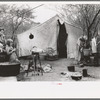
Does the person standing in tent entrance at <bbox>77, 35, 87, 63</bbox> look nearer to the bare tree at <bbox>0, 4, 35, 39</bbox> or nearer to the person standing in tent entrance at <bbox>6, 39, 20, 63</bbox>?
the bare tree at <bbox>0, 4, 35, 39</bbox>

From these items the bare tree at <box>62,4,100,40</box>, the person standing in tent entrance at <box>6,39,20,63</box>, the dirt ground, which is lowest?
the dirt ground

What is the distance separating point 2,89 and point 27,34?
93cm

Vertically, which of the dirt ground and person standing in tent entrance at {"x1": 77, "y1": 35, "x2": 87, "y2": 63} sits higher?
person standing in tent entrance at {"x1": 77, "y1": 35, "x2": 87, "y2": 63}

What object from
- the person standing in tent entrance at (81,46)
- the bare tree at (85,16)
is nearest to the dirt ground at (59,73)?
the person standing in tent entrance at (81,46)

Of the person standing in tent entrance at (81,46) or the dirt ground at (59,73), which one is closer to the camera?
the dirt ground at (59,73)

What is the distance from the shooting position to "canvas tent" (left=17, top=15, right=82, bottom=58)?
3475 millimetres

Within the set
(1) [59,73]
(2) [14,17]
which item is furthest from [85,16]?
(2) [14,17]

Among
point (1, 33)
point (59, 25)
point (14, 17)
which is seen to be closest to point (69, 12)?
point (59, 25)

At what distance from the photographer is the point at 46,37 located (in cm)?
359

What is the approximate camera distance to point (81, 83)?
3.40m

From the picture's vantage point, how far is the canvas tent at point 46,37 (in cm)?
347

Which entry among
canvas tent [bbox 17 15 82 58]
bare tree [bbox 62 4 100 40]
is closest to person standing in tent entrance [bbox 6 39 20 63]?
canvas tent [bbox 17 15 82 58]

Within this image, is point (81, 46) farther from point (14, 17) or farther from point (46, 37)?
point (14, 17)

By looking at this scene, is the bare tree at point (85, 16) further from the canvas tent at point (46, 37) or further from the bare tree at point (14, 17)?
the bare tree at point (14, 17)
